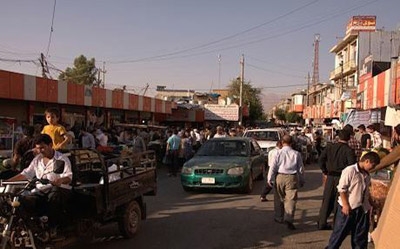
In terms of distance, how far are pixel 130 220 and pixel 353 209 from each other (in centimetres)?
325

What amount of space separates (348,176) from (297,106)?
358 feet

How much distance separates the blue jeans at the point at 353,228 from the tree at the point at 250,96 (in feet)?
239

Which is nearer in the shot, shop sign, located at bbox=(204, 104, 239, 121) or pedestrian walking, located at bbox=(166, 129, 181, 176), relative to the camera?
pedestrian walking, located at bbox=(166, 129, 181, 176)

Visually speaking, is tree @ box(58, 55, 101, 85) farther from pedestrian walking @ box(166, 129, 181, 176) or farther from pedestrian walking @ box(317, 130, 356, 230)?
pedestrian walking @ box(317, 130, 356, 230)

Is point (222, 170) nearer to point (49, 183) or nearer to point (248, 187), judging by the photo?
point (248, 187)

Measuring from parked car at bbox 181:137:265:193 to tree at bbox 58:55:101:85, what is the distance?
71.9 meters

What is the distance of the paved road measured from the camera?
6.96 m

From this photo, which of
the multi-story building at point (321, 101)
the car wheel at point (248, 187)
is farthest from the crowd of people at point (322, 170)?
the multi-story building at point (321, 101)

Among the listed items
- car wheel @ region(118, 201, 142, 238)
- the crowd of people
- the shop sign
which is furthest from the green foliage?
car wheel @ region(118, 201, 142, 238)

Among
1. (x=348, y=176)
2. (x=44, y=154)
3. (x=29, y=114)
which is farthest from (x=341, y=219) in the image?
(x=29, y=114)

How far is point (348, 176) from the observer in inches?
227

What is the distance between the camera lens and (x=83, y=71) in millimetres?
83375

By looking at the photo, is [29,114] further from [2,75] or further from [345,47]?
[345,47]

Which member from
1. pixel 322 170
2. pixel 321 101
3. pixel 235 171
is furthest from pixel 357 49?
pixel 322 170
